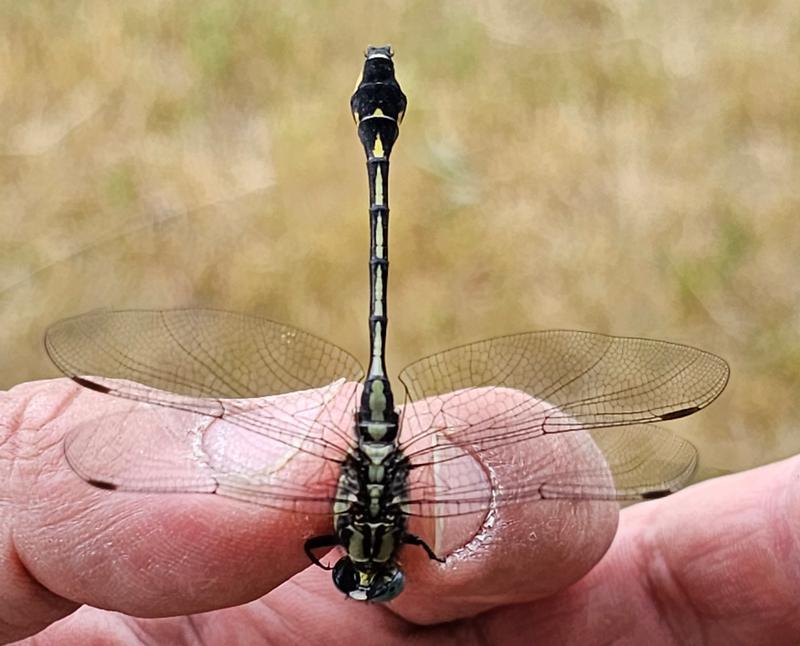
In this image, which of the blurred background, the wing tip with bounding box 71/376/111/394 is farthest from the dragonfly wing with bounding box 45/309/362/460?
the blurred background

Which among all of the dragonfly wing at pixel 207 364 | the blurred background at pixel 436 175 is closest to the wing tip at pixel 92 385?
the dragonfly wing at pixel 207 364

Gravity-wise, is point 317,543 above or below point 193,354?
below

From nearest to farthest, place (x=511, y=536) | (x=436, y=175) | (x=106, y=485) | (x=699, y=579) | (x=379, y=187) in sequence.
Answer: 1. (x=106, y=485)
2. (x=511, y=536)
3. (x=699, y=579)
4. (x=379, y=187)
5. (x=436, y=175)

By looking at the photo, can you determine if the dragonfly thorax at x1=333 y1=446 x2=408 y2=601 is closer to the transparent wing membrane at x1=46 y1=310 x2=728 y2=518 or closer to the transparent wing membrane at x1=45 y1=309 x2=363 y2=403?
the transparent wing membrane at x1=46 y1=310 x2=728 y2=518

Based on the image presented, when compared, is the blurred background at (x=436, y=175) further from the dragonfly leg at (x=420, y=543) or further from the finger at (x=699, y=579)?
the dragonfly leg at (x=420, y=543)

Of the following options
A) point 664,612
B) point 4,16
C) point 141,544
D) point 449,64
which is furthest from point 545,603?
point 4,16

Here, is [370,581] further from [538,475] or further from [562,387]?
[562,387]

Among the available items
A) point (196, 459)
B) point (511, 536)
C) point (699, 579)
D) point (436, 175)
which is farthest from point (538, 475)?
point (436, 175)
